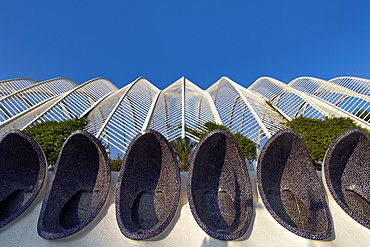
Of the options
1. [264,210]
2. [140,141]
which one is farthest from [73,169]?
[264,210]

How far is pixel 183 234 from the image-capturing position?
6.75m

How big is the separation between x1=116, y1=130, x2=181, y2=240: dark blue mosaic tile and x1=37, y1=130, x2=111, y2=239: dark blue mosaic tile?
2.69ft

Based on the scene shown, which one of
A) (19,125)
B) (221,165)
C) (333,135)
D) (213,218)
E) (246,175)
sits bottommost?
(213,218)

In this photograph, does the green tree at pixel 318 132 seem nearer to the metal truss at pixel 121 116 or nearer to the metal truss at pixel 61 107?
the metal truss at pixel 121 116

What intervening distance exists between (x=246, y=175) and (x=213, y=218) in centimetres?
205

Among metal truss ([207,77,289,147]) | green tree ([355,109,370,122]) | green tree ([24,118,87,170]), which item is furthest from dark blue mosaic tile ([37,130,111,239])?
green tree ([355,109,370,122])

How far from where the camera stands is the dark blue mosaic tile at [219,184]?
24.4ft

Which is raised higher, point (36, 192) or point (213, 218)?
point (36, 192)

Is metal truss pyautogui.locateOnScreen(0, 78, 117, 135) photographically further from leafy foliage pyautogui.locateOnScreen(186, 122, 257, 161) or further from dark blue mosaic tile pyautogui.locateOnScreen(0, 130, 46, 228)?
leafy foliage pyautogui.locateOnScreen(186, 122, 257, 161)

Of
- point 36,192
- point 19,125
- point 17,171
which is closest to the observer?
point 36,192

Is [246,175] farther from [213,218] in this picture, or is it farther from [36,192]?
[36,192]

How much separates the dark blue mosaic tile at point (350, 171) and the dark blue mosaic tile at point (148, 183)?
19.8 ft

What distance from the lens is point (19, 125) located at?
14234 millimetres

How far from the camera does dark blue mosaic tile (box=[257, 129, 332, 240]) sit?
7.40m
